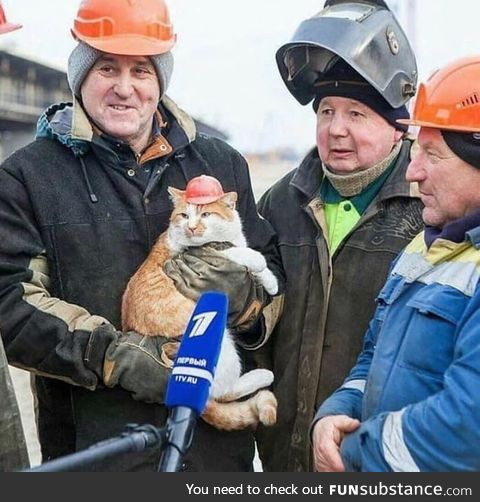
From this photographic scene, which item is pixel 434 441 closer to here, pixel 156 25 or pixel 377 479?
pixel 377 479

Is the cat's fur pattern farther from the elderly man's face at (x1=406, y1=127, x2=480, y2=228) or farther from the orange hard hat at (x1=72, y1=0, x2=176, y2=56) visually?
the elderly man's face at (x1=406, y1=127, x2=480, y2=228)

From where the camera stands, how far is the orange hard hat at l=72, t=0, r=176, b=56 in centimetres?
302

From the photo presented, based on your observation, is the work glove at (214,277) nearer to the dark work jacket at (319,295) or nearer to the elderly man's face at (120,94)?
the dark work jacket at (319,295)

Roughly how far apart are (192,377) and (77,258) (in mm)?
1195

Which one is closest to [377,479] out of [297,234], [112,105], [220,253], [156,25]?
[220,253]

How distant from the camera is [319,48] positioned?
344 cm

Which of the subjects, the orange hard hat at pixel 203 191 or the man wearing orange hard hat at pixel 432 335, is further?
the orange hard hat at pixel 203 191

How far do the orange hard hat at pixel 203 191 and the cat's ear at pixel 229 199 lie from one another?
0.02 m

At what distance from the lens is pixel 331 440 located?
2.45 m

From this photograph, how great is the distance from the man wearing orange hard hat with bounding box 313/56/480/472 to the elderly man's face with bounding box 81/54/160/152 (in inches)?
41.9

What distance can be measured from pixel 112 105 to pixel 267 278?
0.88 meters

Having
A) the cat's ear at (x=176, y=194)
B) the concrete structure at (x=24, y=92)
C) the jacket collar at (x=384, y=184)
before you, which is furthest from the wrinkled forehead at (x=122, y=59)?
the concrete structure at (x=24, y=92)

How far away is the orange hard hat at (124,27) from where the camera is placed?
9.91 feet

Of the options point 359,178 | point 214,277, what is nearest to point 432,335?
point 214,277
